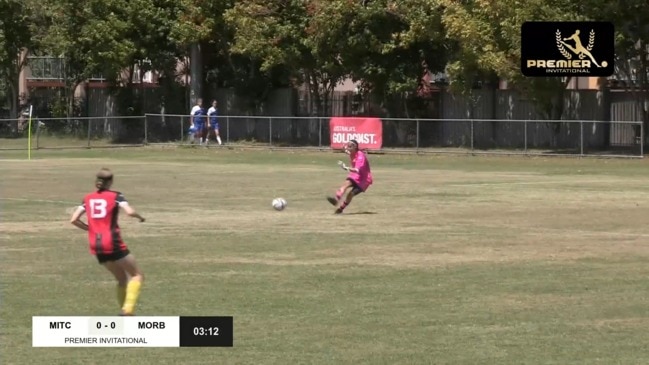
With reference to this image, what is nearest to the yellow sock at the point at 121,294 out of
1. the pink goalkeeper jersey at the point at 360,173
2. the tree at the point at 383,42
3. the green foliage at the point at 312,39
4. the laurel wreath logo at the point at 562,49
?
the pink goalkeeper jersey at the point at 360,173

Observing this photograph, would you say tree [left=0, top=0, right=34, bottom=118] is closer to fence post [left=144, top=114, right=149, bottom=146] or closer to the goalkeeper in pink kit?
fence post [left=144, top=114, right=149, bottom=146]

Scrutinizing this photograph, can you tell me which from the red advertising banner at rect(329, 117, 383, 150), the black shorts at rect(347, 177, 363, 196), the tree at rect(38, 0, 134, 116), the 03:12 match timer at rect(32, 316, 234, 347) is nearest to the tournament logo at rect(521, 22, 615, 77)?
the red advertising banner at rect(329, 117, 383, 150)

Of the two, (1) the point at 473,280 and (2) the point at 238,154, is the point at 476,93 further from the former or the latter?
(1) the point at 473,280

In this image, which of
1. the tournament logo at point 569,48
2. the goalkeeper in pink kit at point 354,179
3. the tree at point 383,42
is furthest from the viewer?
the tree at point 383,42

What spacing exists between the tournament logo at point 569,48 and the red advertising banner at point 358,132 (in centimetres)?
653

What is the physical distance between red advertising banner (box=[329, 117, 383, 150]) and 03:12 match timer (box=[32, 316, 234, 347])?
133ft

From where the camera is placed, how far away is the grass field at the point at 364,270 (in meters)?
13.2

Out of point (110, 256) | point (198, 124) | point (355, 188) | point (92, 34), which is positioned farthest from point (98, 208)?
point (92, 34)

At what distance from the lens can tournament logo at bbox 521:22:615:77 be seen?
46.7m

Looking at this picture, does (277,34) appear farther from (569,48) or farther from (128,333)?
(128,333)

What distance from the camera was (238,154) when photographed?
54.9m

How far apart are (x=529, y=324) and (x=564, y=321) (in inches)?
16.8

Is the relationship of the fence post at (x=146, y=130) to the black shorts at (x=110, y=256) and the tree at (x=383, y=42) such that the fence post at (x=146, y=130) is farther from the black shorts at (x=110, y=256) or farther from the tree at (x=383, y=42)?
the black shorts at (x=110, y=256)

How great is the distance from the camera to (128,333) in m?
12.0
